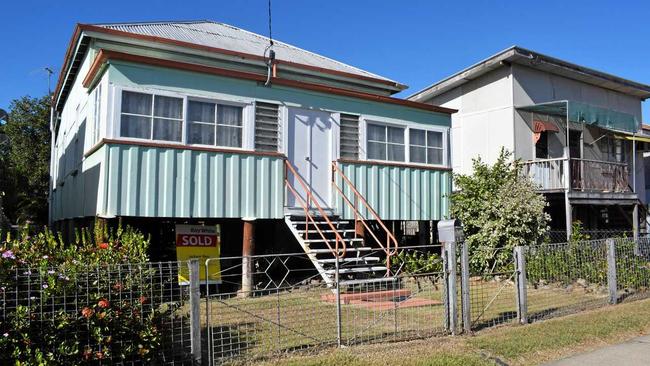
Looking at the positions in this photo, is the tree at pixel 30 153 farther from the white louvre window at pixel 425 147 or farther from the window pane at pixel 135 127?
the white louvre window at pixel 425 147

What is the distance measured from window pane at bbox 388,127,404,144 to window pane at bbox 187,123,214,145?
443 cm

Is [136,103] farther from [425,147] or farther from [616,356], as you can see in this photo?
[616,356]

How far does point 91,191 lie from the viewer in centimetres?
1055

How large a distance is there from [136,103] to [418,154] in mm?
6741

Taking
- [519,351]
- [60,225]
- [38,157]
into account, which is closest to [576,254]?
[519,351]

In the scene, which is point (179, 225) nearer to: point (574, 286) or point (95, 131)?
point (95, 131)

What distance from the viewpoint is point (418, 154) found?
13.6 meters

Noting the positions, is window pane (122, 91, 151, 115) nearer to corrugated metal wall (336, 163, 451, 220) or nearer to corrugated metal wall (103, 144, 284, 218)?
corrugated metal wall (103, 144, 284, 218)

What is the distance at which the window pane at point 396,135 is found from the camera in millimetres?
13266

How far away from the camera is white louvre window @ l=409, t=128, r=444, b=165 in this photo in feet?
44.4

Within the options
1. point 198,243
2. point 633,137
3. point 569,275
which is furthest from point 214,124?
point 633,137

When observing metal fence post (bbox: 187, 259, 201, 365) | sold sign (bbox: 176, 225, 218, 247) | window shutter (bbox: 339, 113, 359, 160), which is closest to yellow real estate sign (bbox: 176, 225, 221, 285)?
sold sign (bbox: 176, 225, 218, 247)

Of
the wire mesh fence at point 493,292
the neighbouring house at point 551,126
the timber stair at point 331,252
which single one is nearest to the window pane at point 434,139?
the wire mesh fence at point 493,292

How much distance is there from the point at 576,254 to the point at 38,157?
102 ft
